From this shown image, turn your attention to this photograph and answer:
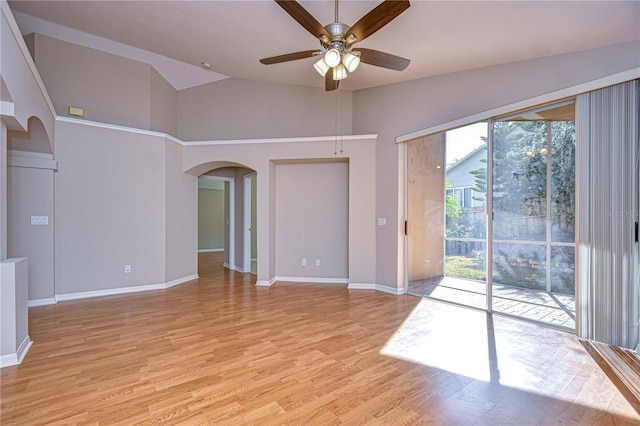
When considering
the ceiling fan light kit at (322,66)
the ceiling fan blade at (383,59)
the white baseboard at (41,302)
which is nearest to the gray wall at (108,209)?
the white baseboard at (41,302)

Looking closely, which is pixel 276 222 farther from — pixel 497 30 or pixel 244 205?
pixel 497 30

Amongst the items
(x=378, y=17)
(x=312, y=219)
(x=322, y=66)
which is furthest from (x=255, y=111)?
(x=378, y=17)

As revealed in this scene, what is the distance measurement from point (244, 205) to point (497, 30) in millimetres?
5338

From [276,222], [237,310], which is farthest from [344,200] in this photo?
[237,310]

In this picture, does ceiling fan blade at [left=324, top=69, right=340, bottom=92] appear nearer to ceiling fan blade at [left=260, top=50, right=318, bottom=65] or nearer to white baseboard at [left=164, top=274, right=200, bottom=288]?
ceiling fan blade at [left=260, top=50, right=318, bottom=65]

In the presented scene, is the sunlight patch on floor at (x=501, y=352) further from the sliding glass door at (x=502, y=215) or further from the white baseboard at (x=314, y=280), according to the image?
the white baseboard at (x=314, y=280)

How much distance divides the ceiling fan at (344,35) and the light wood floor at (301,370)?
2612mm

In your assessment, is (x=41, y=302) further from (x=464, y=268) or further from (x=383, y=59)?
(x=464, y=268)

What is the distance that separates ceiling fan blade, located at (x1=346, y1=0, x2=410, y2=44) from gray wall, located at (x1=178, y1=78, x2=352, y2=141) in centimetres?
306

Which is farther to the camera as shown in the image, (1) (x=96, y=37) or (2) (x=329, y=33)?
(1) (x=96, y=37)

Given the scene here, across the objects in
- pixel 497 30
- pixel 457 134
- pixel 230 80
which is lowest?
pixel 457 134

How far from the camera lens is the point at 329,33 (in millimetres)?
2580

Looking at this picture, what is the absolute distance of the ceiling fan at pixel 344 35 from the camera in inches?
87.9

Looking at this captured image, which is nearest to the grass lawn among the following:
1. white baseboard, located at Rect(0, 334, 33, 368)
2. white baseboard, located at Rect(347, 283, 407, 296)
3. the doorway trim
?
white baseboard, located at Rect(347, 283, 407, 296)
